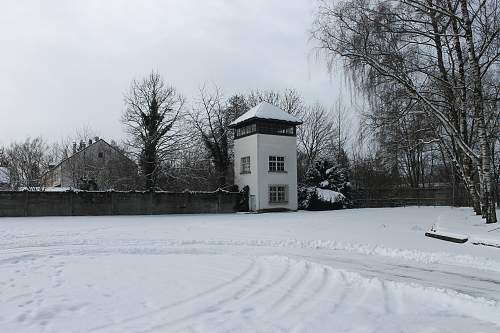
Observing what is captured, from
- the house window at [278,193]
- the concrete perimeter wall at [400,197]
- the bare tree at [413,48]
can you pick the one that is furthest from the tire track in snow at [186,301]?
the concrete perimeter wall at [400,197]

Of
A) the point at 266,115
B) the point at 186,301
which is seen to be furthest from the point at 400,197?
the point at 186,301

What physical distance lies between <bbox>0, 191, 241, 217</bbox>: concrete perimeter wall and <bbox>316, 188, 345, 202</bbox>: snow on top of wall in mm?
6990

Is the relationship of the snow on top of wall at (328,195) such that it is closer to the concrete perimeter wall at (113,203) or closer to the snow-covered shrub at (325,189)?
the snow-covered shrub at (325,189)

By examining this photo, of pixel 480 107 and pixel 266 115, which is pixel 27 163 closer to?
pixel 266 115

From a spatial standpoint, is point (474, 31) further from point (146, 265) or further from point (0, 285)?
point (0, 285)

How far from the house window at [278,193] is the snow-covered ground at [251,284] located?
19.0m

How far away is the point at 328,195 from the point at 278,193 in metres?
4.55

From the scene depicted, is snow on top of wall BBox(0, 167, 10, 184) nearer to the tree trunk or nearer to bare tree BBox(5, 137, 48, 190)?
bare tree BBox(5, 137, 48, 190)

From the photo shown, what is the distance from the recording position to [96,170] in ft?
143

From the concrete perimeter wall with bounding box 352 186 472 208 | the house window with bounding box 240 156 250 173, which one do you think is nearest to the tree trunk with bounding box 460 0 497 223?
the house window with bounding box 240 156 250 173

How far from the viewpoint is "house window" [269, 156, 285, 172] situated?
3522 centimetres

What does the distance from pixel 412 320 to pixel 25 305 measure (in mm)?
5621

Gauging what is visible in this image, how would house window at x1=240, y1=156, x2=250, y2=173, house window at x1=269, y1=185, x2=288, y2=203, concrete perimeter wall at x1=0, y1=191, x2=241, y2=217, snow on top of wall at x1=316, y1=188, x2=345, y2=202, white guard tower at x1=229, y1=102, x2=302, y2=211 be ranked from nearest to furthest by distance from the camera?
concrete perimeter wall at x1=0, y1=191, x2=241, y2=217, white guard tower at x1=229, y1=102, x2=302, y2=211, house window at x1=269, y1=185, x2=288, y2=203, house window at x1=240, y1=156, x2=250, y2=173, snow on top of wall at x1=316, y1=188, x2=345, y2=202

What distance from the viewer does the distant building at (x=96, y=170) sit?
38031 mm
